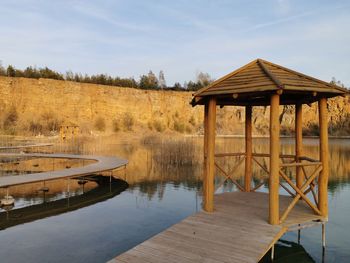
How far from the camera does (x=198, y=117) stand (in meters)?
62.9

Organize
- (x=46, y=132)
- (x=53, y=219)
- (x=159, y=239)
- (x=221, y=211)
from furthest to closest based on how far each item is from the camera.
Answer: (x=46, y=132) < (x=53, y=219) < (x=221, y=211) < (x=159, y=239)

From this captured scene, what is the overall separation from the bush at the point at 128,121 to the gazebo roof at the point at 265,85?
45.7 meters

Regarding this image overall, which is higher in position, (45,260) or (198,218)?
(198,218)

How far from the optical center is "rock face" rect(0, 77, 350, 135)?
4700cm

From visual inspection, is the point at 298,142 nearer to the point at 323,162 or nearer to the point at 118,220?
the point at 323,162

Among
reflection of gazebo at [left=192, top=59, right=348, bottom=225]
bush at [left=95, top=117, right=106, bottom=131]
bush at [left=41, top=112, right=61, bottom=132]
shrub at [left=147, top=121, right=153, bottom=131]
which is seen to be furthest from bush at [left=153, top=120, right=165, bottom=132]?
reflection of gazebo at [left=192, top=59, right=348, bottom=225]

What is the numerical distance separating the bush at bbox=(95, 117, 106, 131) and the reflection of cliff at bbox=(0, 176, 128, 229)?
35.2 meters

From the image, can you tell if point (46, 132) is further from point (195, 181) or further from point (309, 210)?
point (309, 210)

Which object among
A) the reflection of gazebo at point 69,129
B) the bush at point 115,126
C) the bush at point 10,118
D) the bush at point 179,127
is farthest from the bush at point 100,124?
the bush at point 179,127

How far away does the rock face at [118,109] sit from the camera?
1850 inches

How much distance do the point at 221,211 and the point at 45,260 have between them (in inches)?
156

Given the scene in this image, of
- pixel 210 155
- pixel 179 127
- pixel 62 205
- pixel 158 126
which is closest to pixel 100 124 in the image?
pixel 158 126

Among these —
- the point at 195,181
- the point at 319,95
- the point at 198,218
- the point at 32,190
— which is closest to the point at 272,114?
the point at 319,95

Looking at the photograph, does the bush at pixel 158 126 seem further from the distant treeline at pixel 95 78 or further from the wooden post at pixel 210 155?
the wooden post at pixel 210 155
